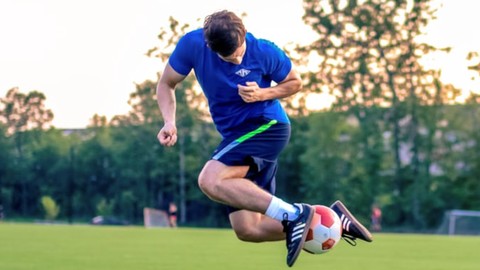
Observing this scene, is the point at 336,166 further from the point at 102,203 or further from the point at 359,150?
the point at 102,203

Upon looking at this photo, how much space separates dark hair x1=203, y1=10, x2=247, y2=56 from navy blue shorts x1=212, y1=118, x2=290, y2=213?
2.32 feet

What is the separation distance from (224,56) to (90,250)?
9188 mm

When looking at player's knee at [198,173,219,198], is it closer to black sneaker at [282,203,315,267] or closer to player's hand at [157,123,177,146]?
player's hand at [157,123,177,146]

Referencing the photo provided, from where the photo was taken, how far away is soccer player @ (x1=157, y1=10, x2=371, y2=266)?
805 centimetres

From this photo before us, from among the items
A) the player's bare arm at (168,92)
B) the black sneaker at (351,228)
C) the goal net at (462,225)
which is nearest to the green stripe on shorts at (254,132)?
the player's bare arm at (168,92)

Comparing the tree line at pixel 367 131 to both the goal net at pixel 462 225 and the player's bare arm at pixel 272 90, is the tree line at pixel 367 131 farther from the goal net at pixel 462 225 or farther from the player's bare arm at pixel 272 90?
the player's bare arm at pixel 272 90

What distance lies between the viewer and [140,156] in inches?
2630

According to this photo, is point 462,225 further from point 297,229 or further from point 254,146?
point 254,146

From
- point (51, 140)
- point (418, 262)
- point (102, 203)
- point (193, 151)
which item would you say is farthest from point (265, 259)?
point (51, 140)

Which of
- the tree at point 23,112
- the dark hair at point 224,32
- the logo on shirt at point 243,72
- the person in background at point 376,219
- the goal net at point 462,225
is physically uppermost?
the dark hair at point 224,32

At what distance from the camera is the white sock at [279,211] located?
8211mm

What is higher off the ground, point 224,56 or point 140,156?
point 224,56

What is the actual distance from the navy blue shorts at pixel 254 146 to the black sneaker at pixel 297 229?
46 centimetres

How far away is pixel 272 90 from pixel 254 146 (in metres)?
0.47
